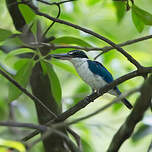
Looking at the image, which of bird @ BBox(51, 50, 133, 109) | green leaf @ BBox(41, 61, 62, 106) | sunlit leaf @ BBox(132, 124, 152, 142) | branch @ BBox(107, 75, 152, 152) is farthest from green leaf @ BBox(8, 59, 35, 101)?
branch @ BBox(107, 75, 152, 152)

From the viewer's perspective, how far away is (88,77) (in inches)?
137

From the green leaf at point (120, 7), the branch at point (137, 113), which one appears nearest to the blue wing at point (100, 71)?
the green leaf at point (120, 7)

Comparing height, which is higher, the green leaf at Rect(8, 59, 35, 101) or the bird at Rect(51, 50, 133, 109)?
the green leaf at Rect(8, 59, 35, 101)

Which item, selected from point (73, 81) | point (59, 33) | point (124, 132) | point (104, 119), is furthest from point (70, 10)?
point (124, 132)

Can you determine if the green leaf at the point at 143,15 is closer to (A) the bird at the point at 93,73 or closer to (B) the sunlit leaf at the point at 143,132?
(B) the sunlit leaf at the point at 143,132

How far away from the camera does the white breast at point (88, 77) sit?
3436mm

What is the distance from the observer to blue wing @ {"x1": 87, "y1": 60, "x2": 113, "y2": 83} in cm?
349

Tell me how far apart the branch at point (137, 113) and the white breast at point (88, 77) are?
196 centimetres

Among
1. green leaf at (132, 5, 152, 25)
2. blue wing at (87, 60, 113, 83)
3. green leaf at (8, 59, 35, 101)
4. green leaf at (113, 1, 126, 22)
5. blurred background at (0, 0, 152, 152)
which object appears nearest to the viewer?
green leaf at (132, 5, 152, 25)

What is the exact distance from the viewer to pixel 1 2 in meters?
3.29

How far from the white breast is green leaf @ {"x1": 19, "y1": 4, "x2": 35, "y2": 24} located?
104 centimetres

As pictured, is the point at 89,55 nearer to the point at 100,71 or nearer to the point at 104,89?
the point at 100,71

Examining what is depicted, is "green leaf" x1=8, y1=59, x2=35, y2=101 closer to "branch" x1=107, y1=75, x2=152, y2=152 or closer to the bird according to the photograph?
the bird

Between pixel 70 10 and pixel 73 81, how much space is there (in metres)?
1.05
